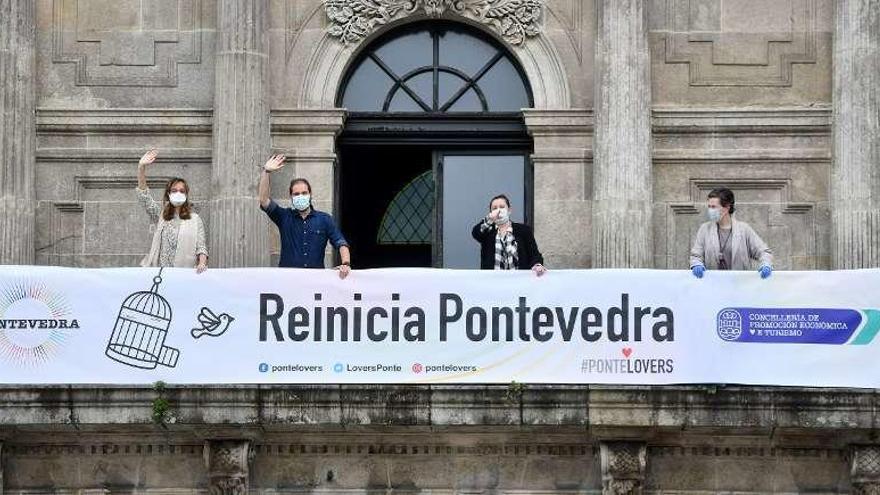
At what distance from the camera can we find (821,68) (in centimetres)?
2889

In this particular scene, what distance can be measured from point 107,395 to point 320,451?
2.32 metres

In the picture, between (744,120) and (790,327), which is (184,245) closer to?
(790,327)

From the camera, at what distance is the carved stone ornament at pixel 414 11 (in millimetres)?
29141

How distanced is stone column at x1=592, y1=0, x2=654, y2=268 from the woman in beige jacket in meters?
1.34

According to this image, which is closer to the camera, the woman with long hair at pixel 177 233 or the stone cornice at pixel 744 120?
the woman with long hair at pixel 177 233

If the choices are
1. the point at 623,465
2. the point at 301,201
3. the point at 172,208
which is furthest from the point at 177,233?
the point at 623,465

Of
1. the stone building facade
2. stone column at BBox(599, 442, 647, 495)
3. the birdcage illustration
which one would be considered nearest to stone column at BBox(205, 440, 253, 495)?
the birdcage illustration

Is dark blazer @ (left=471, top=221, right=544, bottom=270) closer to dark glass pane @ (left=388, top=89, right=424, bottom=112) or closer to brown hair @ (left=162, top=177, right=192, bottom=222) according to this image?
dark glass pane @ (left=388, top=89, right=424, bottom=112)

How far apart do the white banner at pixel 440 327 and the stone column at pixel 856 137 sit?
206 cm

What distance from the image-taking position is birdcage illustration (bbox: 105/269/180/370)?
84.7 feet

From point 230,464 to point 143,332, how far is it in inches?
63.4

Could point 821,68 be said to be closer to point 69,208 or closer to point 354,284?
point 354,284

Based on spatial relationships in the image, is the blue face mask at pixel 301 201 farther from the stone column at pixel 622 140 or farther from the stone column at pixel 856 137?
the stone column at pixel 856 137

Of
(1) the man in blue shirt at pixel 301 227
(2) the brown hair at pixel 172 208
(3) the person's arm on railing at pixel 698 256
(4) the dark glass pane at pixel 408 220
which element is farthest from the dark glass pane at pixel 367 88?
(3) the person's arm on railing at pixel 698 256
